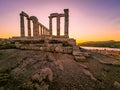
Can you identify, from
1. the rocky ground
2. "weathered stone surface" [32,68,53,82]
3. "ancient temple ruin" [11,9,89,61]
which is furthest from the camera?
"ancient temple ruin" [11,9,89,61]

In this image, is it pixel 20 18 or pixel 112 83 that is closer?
pixel 112 83

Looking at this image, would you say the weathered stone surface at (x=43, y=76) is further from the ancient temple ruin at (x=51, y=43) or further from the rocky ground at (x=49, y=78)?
the ancient temple ruin at (x=51, y=43)

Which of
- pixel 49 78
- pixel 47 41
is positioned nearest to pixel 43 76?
pixel 49 78

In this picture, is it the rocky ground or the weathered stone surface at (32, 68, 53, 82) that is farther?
the weathered stone surface at (32, 68, 53, 82)

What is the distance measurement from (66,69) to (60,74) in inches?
40.0

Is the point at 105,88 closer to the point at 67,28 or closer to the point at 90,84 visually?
the point at 90,84

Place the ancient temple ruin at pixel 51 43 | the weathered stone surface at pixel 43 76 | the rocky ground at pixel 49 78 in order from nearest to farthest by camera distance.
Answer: the rocky ground at pixel 49 78, the weathered stone surface at pixel 43 76, the ancient temple ruin at pixel 51 43

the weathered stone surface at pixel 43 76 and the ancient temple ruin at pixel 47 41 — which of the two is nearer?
the weathered stone surface at pixel 43 76

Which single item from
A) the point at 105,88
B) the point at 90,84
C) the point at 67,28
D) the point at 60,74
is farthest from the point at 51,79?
the point at 67,28

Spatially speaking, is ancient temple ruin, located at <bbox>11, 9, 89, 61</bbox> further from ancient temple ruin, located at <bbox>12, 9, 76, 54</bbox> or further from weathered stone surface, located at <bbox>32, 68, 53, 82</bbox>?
weathered stone surface, located at <bbox>32, 68, 53, 82</bbox>

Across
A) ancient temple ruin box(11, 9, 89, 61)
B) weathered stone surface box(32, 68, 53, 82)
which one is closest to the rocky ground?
weathered stone surface box(32, 68, 53, 82)

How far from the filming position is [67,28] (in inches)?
877

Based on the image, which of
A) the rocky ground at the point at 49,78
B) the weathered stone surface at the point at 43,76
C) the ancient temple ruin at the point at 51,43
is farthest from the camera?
the ancient temple ruin at the point at 51,43

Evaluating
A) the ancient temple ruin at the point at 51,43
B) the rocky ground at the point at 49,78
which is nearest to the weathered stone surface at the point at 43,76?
the rocky ground at the point at 49,78
